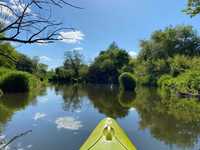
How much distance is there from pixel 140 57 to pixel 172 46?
5956 millimetres

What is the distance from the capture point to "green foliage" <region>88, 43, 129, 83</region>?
186 ft

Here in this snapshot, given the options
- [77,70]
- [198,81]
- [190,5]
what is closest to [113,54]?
[77,70]

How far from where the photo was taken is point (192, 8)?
38.6ft

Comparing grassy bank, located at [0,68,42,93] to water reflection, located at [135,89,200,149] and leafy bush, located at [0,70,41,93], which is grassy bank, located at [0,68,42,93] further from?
water reflection, located at [135,89,200,149]

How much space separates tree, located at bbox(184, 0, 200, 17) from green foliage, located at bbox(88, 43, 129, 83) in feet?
142

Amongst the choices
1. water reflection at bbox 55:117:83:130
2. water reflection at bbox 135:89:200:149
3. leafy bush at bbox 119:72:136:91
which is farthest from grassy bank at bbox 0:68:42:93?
water reflection at bbox 135:89:200:149

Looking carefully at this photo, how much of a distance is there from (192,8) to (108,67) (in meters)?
44.9

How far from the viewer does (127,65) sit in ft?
184

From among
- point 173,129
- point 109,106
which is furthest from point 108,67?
point 173,129

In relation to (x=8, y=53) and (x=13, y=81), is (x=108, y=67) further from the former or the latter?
(x=8, y=53)

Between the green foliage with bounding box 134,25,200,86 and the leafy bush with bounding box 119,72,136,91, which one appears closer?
the leafy bush with bounding box 119,72,136,91

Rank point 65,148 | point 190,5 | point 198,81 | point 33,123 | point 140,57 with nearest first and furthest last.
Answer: point 65,148
point 33,123
point 190,5
point 198,81
point 140,57

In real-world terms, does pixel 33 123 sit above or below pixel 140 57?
below

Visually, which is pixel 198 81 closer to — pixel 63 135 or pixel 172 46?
pixel 63 135
